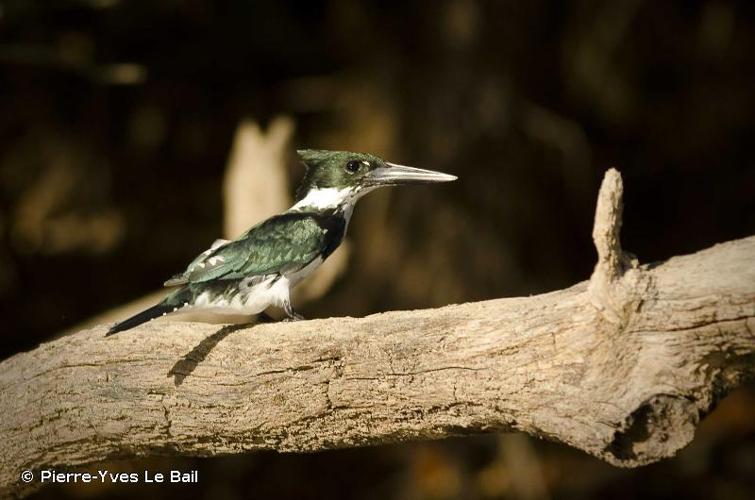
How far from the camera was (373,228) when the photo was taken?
5.60 meters

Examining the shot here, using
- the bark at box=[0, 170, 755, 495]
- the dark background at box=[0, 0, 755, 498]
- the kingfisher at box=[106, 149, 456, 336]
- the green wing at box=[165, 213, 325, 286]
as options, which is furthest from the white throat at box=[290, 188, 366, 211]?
the dark background at box=[0, 0, 755, 498]

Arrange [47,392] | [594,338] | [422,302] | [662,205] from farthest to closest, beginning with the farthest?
[662,205] → [422,302] → [47,392] → [594,338]

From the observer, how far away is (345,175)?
2.98 meters

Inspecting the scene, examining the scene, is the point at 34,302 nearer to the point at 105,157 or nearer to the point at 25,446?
the point at 105,157

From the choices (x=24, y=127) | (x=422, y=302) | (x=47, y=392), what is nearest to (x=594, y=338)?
(x=47, y=392)

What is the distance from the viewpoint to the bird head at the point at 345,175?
296 centimetres

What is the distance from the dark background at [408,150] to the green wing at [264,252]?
2.31 m

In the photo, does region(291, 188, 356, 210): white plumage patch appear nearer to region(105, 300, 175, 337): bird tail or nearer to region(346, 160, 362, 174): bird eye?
region(346, 160, 362, 174): bird eye

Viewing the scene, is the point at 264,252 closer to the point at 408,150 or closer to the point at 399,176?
the point at 399,176

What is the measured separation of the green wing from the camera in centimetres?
279

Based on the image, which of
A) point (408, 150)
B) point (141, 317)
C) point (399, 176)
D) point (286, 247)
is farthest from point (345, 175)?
point (408, 150)

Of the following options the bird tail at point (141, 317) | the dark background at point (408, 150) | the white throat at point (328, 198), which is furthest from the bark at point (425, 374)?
the dark background at point (408, 150)

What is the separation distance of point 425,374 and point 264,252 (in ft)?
2.27

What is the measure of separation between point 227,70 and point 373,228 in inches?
61.3
